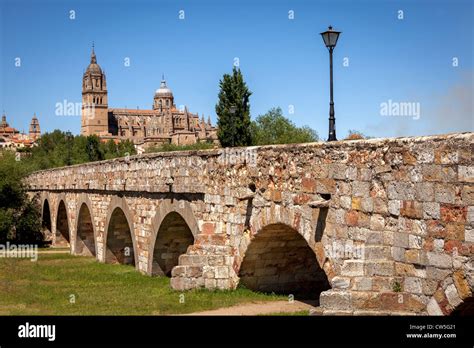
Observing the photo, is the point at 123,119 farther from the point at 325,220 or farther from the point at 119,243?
the point at 325,220

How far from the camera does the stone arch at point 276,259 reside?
36.6ft

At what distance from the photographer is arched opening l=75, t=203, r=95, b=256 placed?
2647 cm

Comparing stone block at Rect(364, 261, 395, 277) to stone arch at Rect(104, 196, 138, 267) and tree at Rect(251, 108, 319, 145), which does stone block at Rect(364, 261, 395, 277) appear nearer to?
stone arch at Rect(104, 196, 138, 267)

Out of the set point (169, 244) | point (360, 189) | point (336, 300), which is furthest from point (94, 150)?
point (336, 300)

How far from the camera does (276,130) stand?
6175cm

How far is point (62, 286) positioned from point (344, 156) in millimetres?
9921

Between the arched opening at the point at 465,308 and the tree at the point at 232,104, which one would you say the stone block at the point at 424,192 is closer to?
the arched opening at the point at 465,308

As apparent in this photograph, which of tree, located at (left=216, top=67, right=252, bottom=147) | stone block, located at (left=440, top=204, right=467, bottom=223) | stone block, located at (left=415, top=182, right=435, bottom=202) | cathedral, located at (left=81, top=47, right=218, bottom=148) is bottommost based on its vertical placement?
stone block, located at (left=440, top=204, right=467, bottom=223)

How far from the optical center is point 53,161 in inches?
2509

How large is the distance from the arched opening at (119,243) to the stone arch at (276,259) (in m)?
10.3

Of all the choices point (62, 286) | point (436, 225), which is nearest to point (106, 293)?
point (62, 286)

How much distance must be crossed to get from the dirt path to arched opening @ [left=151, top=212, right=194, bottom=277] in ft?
19.5

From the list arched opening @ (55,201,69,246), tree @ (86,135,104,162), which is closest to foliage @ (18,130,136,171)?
tree @ (86,135,104,162)

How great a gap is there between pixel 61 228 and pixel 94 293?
19.4 m
